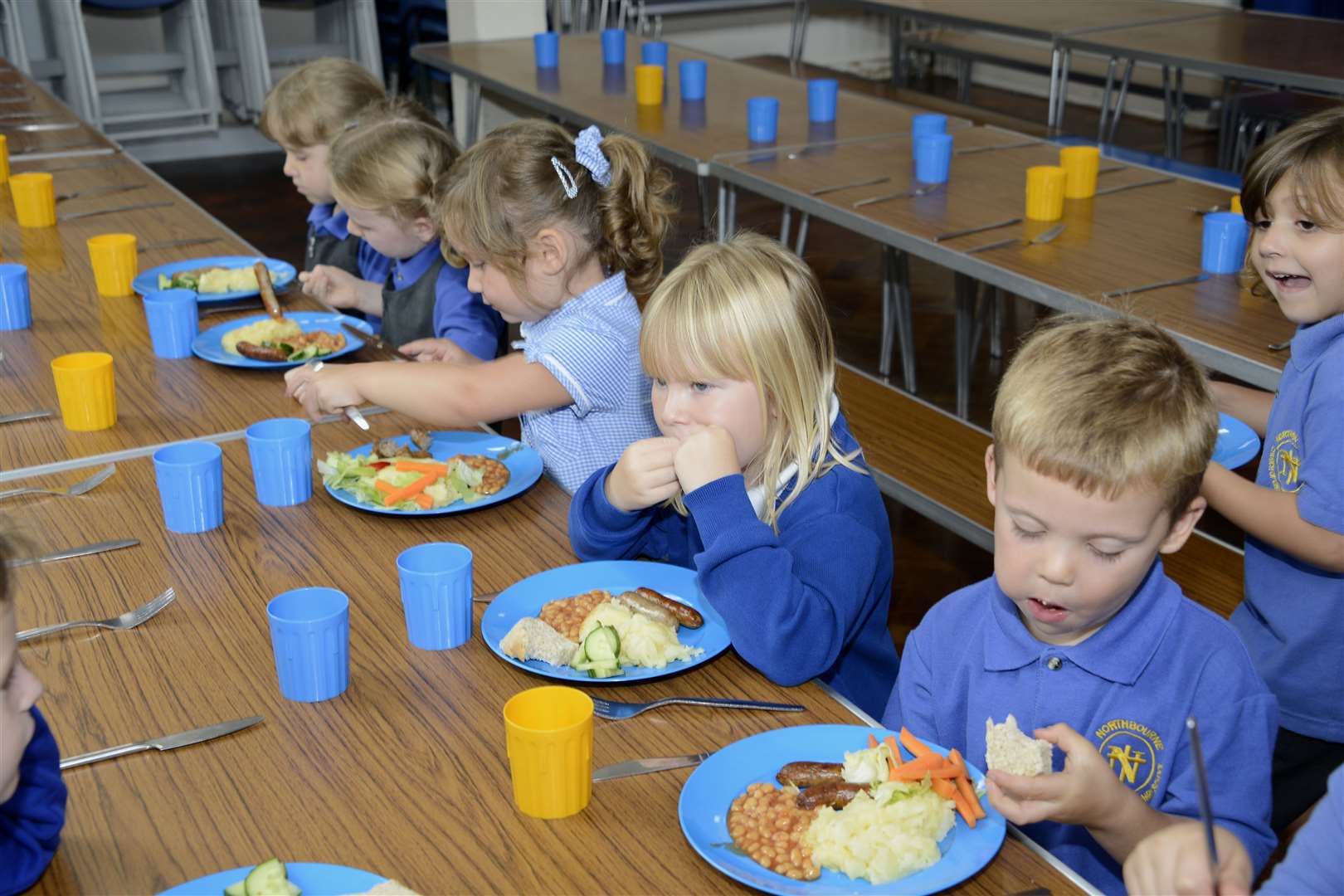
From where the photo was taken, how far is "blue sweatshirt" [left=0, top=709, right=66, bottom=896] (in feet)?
3.31

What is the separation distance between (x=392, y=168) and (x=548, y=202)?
2.05 feet

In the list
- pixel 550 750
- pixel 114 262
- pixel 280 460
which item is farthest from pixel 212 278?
pixel 550 750

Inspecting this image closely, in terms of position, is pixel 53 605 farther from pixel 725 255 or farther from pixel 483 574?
pixel 725 255

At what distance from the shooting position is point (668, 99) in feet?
13.7

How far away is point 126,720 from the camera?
1247mm

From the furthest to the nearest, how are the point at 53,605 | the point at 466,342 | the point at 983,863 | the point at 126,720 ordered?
the point at 466,342 → the point at 53,605 → the point at 126,720 → the point at 983,863

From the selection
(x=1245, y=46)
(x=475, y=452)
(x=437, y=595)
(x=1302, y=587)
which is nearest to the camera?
(x=437, y=595)

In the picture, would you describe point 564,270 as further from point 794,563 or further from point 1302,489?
point 1302,489

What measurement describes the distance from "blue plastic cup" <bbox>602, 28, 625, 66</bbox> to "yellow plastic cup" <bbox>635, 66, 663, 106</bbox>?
0.62 metres

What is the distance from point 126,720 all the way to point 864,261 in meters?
4.76

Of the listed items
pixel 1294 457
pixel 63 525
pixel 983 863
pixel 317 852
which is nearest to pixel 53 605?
pixel 63 525

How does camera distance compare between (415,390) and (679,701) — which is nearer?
(679,701)

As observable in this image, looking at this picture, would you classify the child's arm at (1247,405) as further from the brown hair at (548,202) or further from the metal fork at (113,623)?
the metal fork at (113,623)

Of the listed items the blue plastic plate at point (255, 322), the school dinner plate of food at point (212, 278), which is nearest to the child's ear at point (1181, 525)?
the blue plastic plate at point (255, 322)
